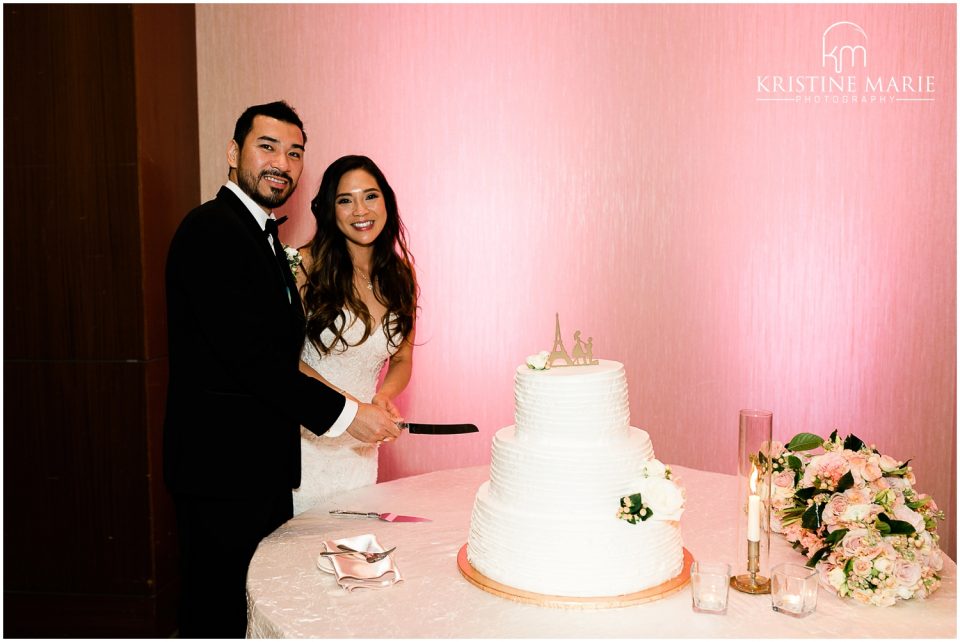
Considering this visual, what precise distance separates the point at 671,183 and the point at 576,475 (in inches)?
104

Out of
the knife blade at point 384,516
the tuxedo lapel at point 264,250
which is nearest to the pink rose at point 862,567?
the knife blade at point 384,516

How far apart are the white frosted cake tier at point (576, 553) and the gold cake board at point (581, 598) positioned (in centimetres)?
1

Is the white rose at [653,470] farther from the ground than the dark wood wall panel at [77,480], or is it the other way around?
the white rose at [653,470]

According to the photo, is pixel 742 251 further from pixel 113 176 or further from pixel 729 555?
pixel 113 176

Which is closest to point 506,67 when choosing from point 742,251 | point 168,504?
point 742,251

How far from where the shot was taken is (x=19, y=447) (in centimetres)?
350

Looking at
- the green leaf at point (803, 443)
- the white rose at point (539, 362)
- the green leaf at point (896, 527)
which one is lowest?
the green leaf at point (896, 527)

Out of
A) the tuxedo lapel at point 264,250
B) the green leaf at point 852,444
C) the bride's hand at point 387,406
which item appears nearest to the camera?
the green leaf at point 852,444

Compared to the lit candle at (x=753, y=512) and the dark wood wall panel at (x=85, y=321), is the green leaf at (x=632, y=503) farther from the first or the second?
the dark wood wall panel at (x=85, y=321)

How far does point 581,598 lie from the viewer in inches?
63.3

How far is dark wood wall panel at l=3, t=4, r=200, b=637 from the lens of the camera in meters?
3.38

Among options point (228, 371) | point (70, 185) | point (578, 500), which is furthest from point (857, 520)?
point (70, 185)

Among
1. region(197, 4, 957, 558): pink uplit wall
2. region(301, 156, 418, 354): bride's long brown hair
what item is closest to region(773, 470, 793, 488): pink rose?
region(301, 156, 418, 354): bride's long brown hair

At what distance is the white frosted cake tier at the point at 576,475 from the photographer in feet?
5.36
